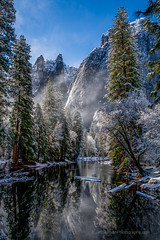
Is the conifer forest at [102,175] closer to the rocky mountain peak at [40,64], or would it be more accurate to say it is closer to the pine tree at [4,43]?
the pine tree at [4,43]

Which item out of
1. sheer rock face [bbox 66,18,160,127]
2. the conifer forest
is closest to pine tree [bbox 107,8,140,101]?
the conifer forest

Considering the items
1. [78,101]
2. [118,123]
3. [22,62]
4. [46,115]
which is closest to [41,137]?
[46,115]

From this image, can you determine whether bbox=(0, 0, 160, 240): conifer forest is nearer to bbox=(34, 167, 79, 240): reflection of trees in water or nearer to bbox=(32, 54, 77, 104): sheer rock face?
bbox=(34, 167, 79, 240): reflection of trees in water

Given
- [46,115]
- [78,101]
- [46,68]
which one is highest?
[46,68]

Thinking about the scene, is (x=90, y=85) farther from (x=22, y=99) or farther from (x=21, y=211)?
(x=21, y=211)

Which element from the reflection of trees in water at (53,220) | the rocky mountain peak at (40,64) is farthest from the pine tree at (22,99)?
the rocky mountain peak at (40,64)

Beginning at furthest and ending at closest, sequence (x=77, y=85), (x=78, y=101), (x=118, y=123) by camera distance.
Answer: (x=77, y=85), (x=78, y=101), (x=118, y=123)

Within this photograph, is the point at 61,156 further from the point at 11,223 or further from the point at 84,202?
the point at 11,223

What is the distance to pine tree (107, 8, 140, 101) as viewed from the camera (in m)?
16.5

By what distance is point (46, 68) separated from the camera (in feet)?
604

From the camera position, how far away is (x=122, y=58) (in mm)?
16766

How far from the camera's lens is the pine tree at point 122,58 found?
1648 centimetres

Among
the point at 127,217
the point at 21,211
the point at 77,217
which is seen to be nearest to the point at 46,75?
the point at 21,211

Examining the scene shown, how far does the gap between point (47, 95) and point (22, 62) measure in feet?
52.2
